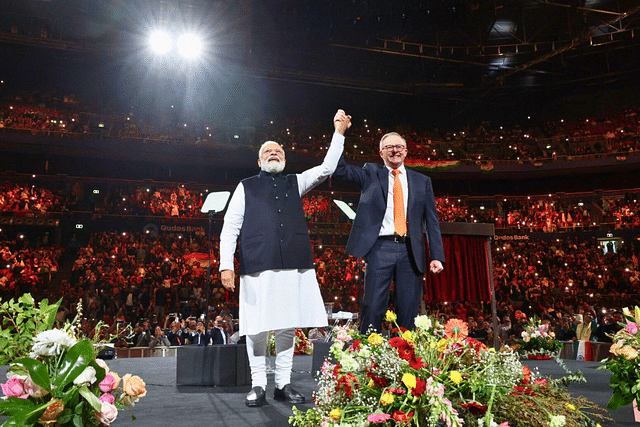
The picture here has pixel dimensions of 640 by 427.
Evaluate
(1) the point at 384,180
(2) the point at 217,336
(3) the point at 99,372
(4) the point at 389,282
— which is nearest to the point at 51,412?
(3) the point at 99,372

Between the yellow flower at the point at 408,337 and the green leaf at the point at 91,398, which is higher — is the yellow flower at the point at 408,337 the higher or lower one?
the higher one

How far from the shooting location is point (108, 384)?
1553 mm

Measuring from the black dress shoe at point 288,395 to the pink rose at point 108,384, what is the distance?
1437 mm

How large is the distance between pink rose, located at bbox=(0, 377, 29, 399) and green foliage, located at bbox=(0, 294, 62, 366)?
197 millimetres

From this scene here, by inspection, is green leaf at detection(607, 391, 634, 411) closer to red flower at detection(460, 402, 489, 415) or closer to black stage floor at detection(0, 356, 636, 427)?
black stage floor at detection(0, 356, 636, 427)

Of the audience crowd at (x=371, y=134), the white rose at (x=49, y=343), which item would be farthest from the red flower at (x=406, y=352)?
the audience crowd at (x=371, y=134)

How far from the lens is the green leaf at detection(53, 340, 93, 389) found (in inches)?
56.7

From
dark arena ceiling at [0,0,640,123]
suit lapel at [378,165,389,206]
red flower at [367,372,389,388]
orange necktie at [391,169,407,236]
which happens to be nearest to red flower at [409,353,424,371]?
red flower at [367,372,389,388]

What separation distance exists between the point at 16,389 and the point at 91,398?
0.21 m

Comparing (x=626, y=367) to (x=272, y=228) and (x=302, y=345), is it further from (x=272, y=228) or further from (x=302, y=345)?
(x=302, y=345)

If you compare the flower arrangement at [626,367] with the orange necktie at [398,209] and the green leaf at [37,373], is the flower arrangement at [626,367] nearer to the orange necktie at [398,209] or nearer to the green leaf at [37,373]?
the orange necktie at [398,209]

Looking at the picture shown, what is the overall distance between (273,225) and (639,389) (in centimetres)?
194

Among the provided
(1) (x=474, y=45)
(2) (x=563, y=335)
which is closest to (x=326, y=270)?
(2) (x=563, y=335)

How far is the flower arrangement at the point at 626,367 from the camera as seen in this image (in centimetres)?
236
